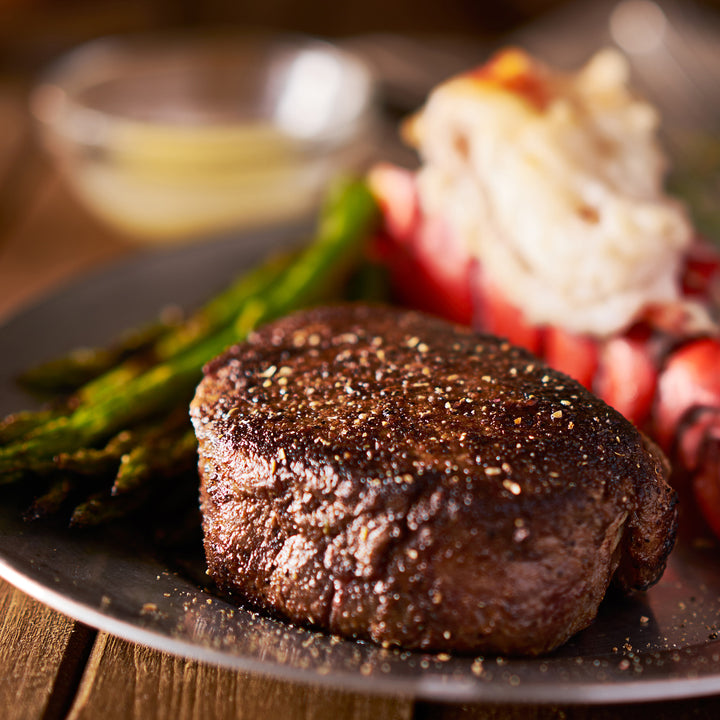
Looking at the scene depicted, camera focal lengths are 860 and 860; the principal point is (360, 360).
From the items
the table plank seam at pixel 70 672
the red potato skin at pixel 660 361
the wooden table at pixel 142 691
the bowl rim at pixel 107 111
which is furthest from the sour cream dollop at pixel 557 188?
the table plank seam at pixel 70 672

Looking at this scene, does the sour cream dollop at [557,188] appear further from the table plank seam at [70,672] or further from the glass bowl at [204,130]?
the table plank seam at [70,672]

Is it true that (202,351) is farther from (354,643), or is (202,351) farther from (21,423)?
(354,643)

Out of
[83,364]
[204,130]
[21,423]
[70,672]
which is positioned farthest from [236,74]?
[70,672]

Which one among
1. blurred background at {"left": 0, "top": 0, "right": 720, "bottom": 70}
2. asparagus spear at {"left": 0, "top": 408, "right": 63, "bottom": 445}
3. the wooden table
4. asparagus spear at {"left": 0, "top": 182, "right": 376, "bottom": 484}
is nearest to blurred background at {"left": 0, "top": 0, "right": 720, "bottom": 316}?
blurred background at {"left": 0, "top": 0, "right": 720, "bottom": 70}

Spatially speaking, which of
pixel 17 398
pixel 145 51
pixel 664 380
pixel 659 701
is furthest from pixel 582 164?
pixel 145 51

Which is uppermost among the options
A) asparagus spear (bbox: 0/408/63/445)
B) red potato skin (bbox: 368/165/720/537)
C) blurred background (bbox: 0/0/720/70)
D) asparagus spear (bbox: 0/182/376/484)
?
asparagus spear (bbox: 0/408/63/445)

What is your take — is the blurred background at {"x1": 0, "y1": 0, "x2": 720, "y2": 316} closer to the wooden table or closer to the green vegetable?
the green vegetable
